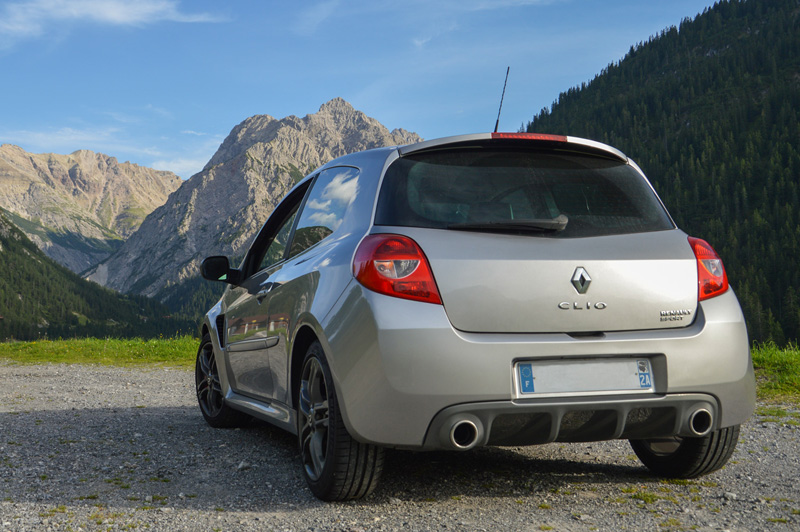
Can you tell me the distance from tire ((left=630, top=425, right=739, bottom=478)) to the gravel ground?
0.09 metres

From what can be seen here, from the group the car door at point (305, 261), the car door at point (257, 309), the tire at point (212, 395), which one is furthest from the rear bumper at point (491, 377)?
the tire at point (212, 395)

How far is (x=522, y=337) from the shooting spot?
3.14 meters

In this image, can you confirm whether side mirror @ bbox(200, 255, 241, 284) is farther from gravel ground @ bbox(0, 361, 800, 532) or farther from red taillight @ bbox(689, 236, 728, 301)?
red taillight @ bbox(689, 236, 728, 301)

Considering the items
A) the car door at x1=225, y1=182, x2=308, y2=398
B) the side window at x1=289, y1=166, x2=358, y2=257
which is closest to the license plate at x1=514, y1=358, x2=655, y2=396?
the side window at x1=289, y1=166, x2=358, y2=257

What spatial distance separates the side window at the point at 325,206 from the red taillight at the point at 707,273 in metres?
1.76

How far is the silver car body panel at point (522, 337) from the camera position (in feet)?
10.1

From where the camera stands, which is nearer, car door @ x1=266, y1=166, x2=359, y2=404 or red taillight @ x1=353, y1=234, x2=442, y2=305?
red taillight @ x1=353, y1=234, x2=442, y2=305

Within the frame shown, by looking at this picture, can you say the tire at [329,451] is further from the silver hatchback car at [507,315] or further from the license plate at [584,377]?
the license plate at [584,377]

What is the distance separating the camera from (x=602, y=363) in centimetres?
321

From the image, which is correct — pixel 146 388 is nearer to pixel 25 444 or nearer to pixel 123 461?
pixel 25 444

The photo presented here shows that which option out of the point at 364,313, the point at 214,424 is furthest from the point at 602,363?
the point at 214,424

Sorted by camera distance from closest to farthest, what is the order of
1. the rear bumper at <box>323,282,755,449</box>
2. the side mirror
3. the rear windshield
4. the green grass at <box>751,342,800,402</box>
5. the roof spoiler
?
the rear bumper at <box>323,282,755,449</box>
the rear windshield
the roof spoiler
the side mirror
the green grass at <box>751,342,800,402</box>

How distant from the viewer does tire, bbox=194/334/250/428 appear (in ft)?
19.6

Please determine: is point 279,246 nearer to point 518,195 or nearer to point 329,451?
point 329,451
